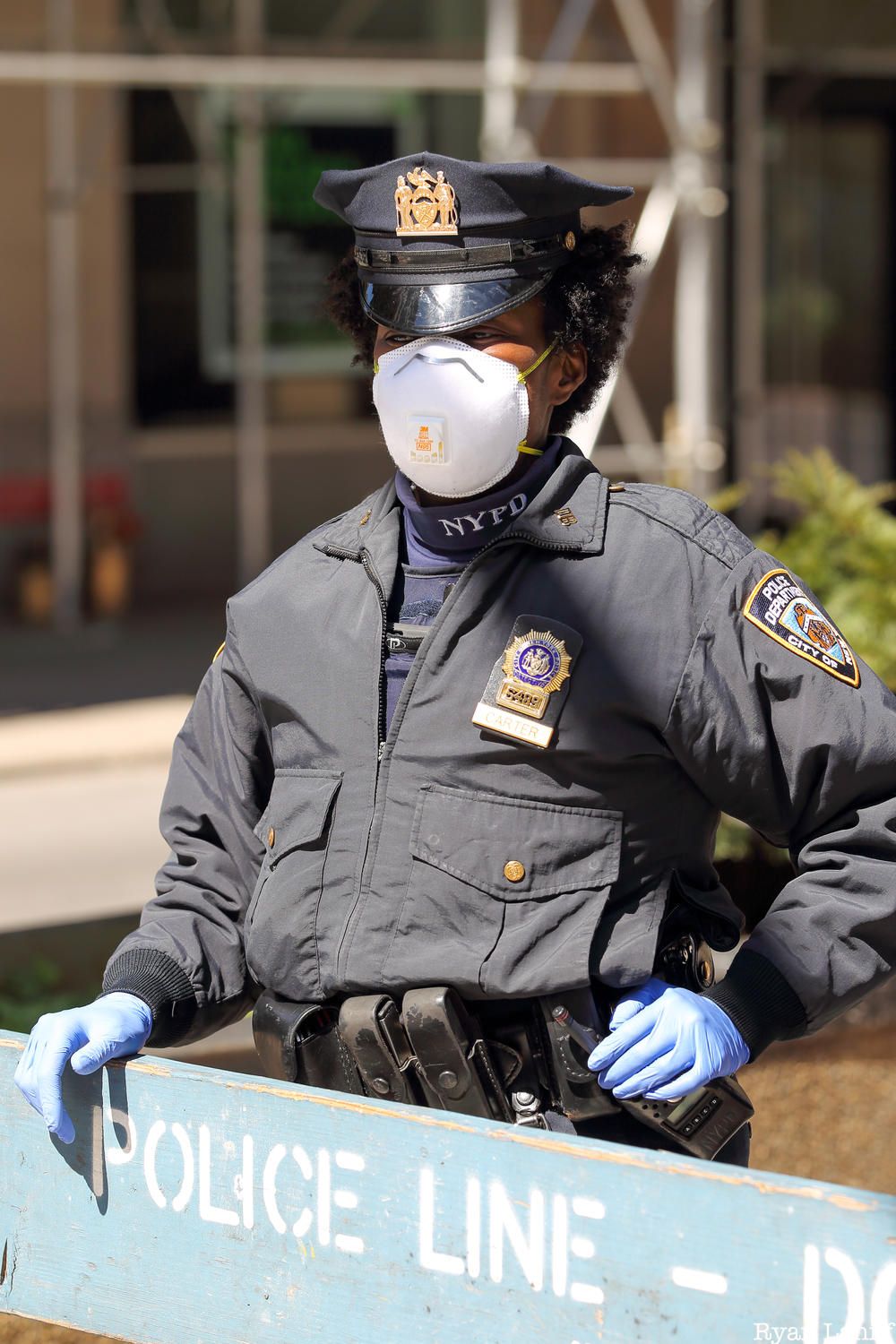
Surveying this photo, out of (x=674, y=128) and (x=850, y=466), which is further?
(x=850, y=466)

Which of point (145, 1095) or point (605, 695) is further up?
point (605, 695)

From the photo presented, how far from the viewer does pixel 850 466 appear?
40.9 feet

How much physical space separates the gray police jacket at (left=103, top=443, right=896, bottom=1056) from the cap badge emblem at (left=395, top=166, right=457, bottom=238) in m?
0.31

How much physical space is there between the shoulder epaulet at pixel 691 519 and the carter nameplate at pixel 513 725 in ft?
0.94

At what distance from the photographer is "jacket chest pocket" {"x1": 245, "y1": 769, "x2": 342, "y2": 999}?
207cm

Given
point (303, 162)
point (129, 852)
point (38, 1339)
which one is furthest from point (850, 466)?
point (38, 1339)

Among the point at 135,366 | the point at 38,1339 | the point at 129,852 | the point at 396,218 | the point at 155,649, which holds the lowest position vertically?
the point at 38,1339

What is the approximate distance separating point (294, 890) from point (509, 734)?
31 cm

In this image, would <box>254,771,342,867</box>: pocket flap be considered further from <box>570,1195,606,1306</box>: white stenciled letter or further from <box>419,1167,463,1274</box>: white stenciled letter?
<box>570,1195,606,1306</box>: white stenciled letter

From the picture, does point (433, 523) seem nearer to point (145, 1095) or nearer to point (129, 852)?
point (145, 1095)

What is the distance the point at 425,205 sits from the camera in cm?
211

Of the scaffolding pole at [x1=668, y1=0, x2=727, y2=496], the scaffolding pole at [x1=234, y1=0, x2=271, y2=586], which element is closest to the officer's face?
the scaffolding pole at [x1=668, y1=0, x2=727, y2=496]

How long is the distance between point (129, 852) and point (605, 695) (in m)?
4.80

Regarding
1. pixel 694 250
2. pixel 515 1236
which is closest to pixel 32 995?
pixel 515 1236
